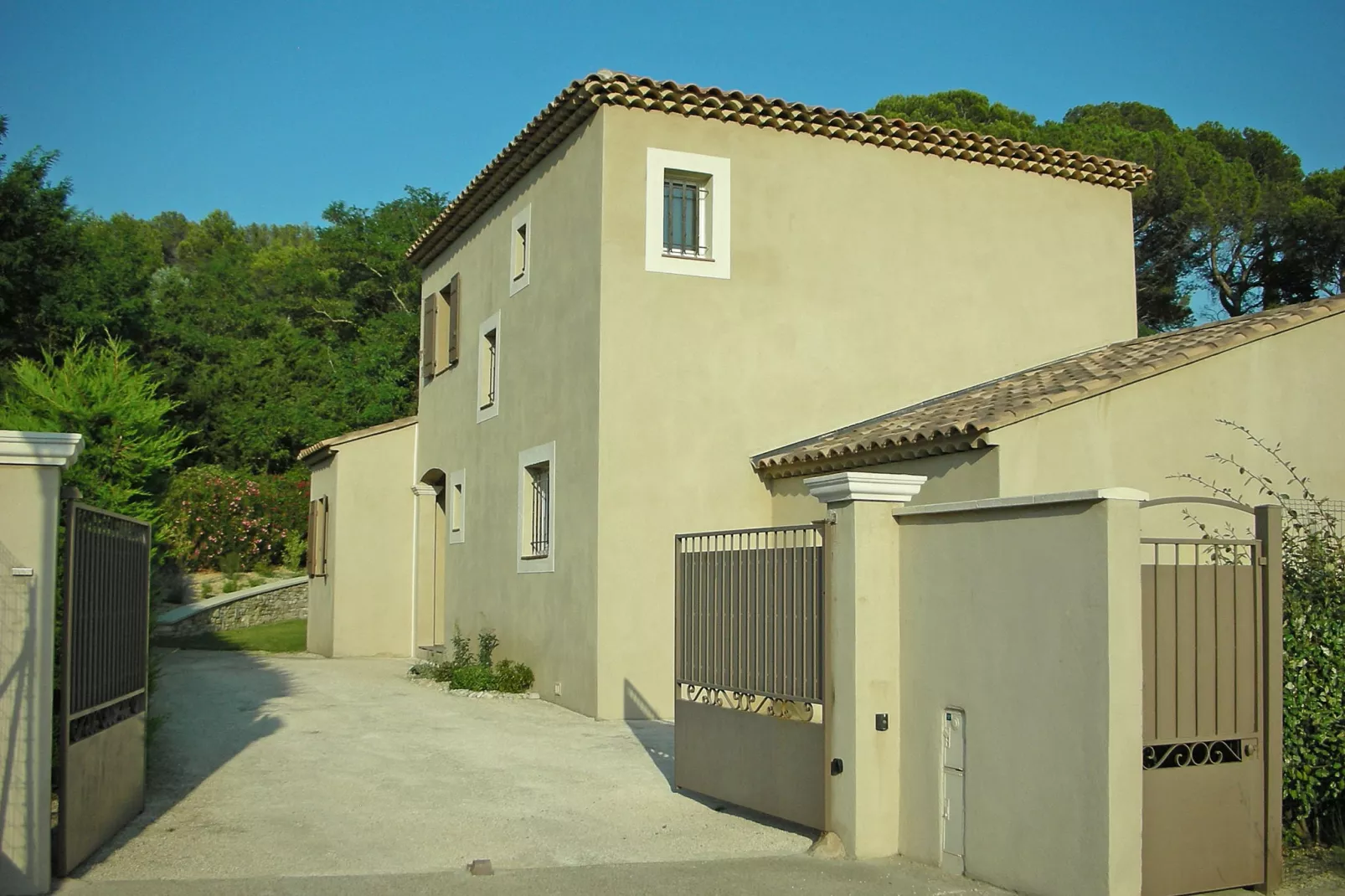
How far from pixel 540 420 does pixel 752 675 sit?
8.13m

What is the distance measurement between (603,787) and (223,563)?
21143 millimetres

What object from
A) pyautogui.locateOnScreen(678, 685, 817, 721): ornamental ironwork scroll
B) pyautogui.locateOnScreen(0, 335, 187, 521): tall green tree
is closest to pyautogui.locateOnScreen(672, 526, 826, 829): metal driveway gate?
pyautogui.locateOnScreen(678, 685, 817, 721): ornamental ironwork scroll

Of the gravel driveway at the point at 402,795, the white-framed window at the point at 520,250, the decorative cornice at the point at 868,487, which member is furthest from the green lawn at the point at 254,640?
the decorative cornice at the point at 868,487

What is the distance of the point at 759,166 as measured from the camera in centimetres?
1495

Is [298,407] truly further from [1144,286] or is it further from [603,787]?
[603,787]

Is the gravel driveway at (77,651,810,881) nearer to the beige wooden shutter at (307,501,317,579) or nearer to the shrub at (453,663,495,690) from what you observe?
the shrub at (453,663,495,690)

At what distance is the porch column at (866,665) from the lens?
7164 millimetres

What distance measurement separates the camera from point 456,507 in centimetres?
1975

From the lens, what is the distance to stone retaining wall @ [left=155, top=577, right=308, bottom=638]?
2378cm

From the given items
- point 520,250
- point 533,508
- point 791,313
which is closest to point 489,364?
point 520,250

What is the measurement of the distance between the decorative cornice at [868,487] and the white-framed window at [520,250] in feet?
32.8

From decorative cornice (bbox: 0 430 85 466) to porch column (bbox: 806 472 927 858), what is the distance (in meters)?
4.18

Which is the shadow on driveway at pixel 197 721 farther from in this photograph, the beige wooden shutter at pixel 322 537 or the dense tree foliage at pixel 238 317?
the dense tree foliage at pixel 238 317

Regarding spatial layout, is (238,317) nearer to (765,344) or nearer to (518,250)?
(518,250)
